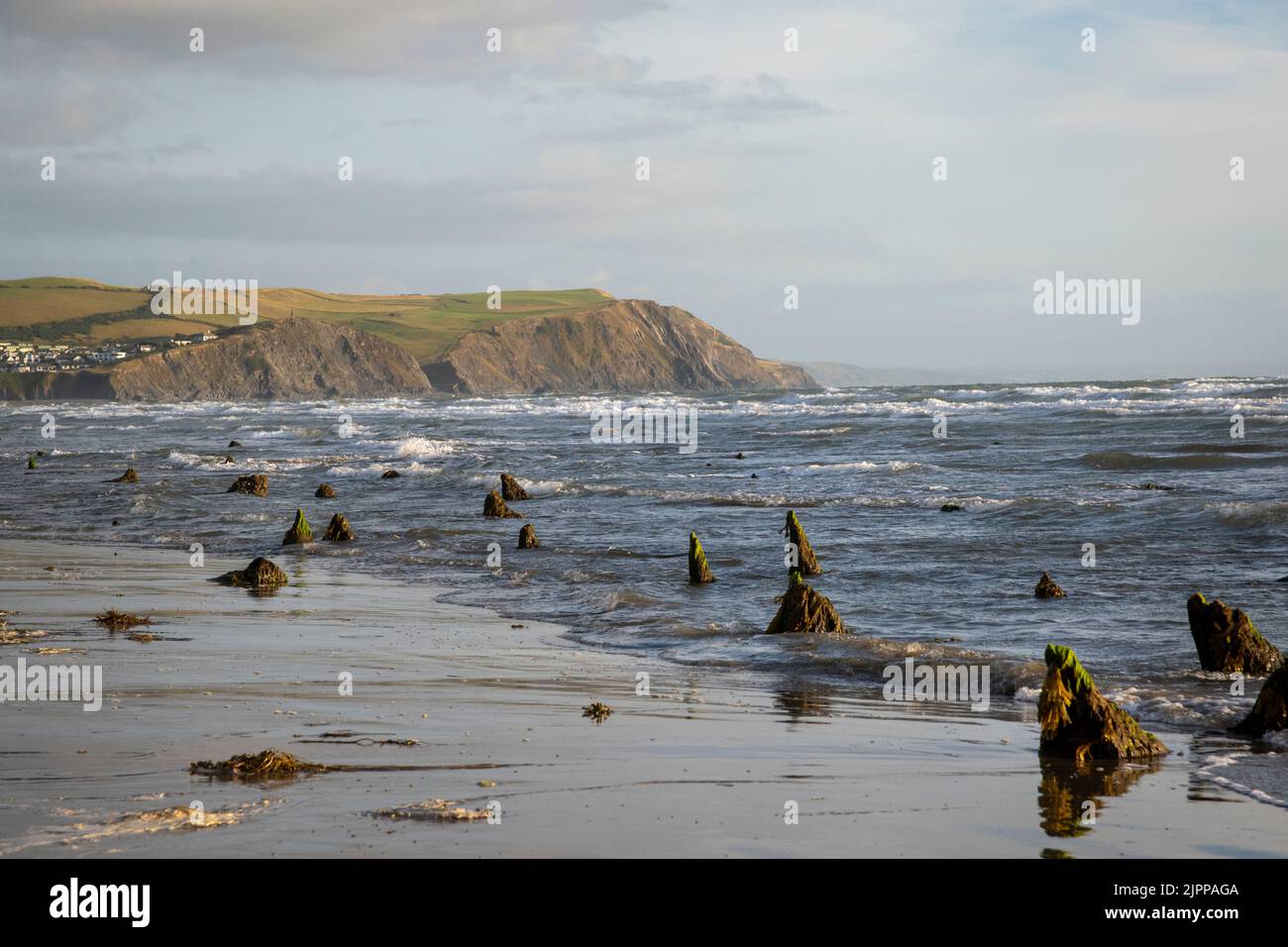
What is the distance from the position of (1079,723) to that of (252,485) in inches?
1134

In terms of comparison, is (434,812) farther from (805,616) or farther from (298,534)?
(298,534)

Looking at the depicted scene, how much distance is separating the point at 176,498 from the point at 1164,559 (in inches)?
946

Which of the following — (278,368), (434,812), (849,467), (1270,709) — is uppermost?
(278,368)

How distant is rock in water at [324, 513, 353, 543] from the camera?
24.8m

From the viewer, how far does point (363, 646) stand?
44.0ft

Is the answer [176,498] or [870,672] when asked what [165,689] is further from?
[176,498]

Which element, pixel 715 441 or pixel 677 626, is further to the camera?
pixel 715 441

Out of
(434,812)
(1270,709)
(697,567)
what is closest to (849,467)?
(697,567)

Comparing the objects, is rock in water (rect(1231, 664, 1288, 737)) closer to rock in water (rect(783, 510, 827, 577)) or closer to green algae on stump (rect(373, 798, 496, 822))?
green algae on stump (rect(373, 798, 496, 822))

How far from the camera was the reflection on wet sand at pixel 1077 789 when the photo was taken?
7258 millimetres

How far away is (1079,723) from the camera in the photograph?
914 cm

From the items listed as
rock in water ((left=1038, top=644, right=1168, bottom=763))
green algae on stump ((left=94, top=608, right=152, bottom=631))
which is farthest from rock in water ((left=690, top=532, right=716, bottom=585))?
rock in water ((left=1038, top=644, right=1168, bottom=763))

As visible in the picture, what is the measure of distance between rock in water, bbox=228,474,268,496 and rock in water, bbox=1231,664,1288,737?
92.6 ft

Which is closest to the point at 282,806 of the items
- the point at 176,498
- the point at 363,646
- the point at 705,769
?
the point at 705,769
